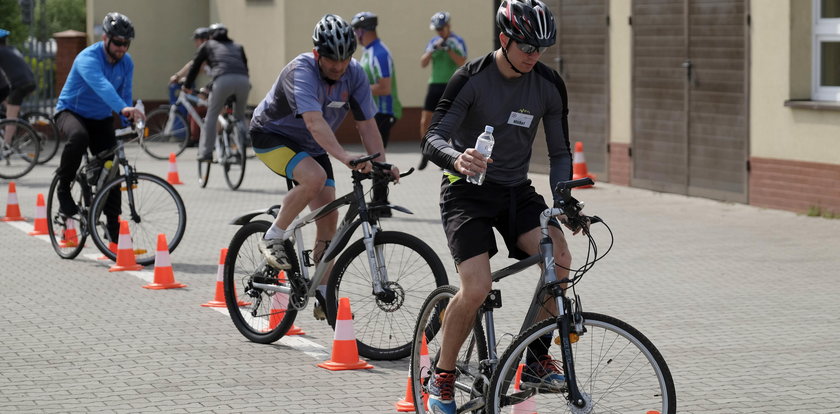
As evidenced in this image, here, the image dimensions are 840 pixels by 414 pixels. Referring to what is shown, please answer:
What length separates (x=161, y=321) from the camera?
924 cm

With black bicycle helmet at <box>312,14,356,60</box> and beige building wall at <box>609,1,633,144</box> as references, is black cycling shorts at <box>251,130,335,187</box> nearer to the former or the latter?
black bicycle helmet at <box>312,14,356,60</box>

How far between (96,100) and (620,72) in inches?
299

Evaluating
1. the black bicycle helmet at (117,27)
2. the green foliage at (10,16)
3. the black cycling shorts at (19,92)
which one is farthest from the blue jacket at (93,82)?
the green foliage at (10,16)

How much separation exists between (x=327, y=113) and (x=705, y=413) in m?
2.74

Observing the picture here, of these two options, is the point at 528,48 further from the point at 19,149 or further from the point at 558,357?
the point at 19,149

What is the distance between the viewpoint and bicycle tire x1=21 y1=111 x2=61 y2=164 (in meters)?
21.4

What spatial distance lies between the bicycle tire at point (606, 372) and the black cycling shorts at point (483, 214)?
0.53 m

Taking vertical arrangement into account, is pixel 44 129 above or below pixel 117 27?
below

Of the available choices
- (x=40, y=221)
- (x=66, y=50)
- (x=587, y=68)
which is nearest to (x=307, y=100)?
(x=40, y=221)

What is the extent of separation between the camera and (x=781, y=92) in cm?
1464

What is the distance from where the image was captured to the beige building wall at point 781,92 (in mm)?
14273

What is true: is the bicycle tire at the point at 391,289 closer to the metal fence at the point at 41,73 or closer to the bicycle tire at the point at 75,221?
the bicycle tire at the point at 75,221

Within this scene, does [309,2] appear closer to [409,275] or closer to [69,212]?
[69,212]

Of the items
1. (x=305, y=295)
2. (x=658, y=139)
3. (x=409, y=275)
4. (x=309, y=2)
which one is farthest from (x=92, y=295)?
(x=309, y=2)
